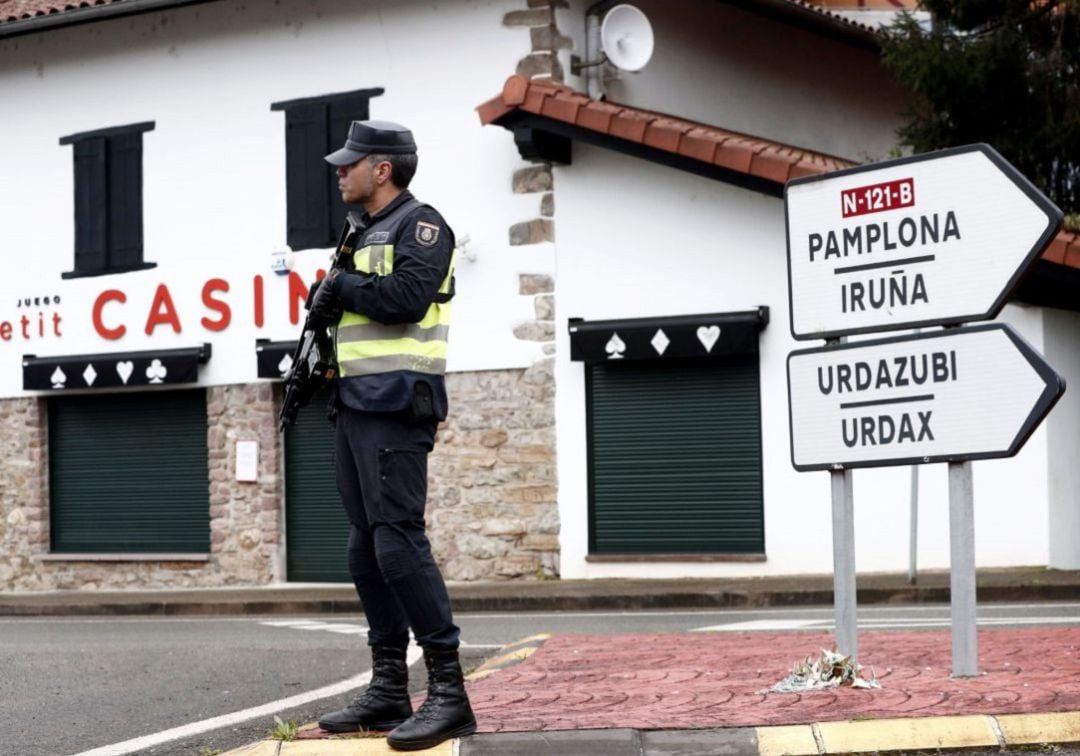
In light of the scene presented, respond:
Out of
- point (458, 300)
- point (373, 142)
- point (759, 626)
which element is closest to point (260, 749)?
point (373, 142)

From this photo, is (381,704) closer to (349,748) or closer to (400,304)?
(349,748)

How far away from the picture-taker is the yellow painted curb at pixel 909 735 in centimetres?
580

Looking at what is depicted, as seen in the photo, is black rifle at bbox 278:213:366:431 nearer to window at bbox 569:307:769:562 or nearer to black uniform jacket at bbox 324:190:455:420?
black uniform jacket at bbox 324:190:455:420

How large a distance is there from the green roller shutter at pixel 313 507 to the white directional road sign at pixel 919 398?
1329 cm

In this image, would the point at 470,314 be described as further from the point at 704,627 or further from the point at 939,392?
the point at 939,392

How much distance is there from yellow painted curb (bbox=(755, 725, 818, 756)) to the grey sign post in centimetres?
Result: 112

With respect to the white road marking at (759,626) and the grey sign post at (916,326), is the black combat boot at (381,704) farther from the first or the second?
the white road marking at (759,626)

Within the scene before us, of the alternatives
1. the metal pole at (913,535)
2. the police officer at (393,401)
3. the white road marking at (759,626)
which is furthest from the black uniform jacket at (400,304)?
the metal pole at (913,535)

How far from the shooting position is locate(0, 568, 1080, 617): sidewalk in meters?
15.5

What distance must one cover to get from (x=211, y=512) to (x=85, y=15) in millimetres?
5655

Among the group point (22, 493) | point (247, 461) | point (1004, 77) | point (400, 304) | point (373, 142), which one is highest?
point (1004, 77)

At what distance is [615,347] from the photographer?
18.3 meters

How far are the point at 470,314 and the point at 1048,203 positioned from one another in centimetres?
1286

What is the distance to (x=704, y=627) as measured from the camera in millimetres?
12570
